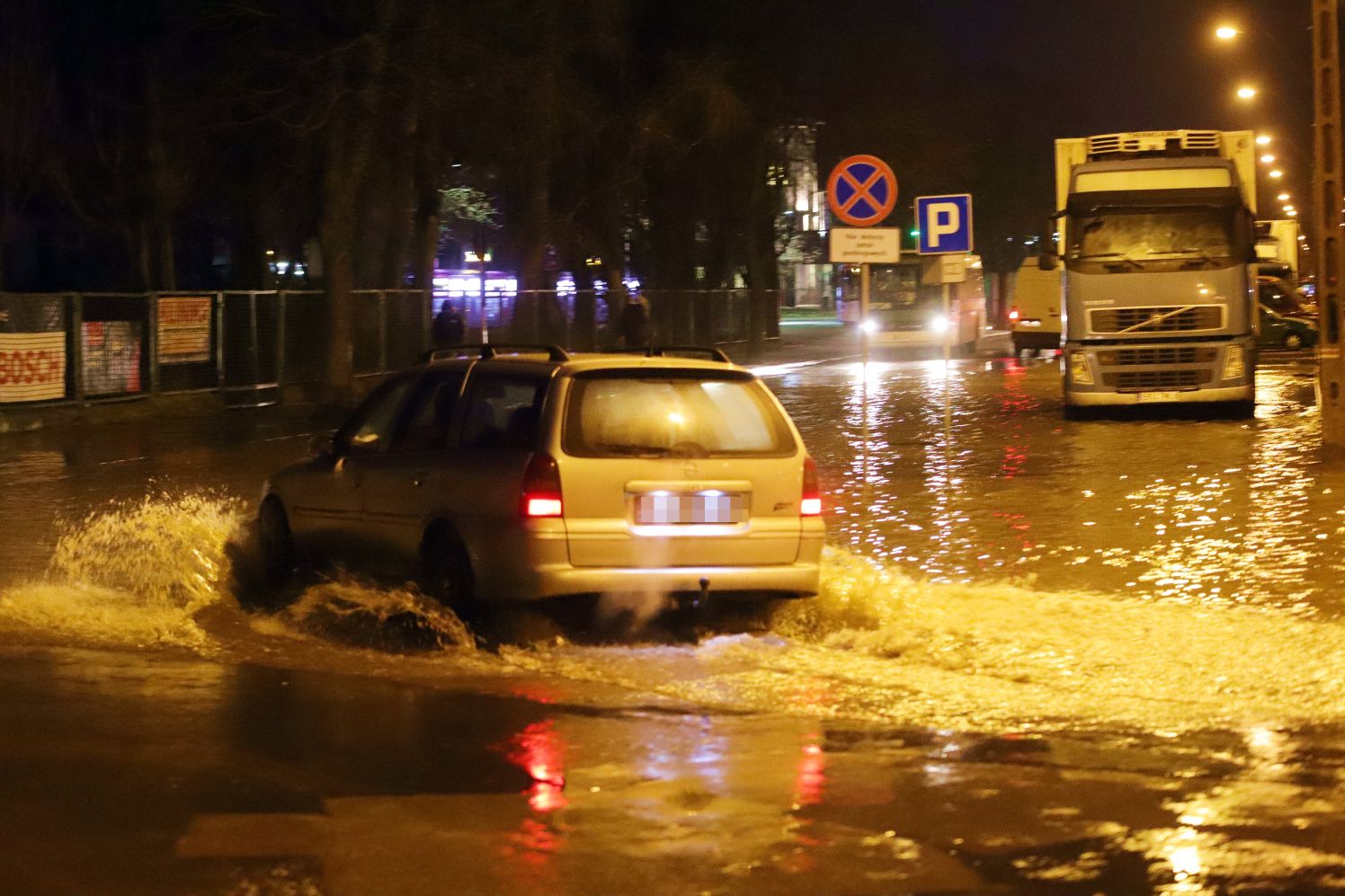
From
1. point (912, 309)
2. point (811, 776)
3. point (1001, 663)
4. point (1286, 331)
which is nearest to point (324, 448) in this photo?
point (1001, 663)

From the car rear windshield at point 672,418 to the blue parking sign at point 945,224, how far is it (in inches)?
363

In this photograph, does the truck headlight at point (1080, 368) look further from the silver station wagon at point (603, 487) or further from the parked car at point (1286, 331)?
the parked car at point (1286, 331)

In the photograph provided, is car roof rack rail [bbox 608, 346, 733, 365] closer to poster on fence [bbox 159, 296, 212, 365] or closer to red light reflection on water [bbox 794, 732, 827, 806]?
red light reflection on water [bbox 794, 732, 827, 806]

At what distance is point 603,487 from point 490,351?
143 centimetres

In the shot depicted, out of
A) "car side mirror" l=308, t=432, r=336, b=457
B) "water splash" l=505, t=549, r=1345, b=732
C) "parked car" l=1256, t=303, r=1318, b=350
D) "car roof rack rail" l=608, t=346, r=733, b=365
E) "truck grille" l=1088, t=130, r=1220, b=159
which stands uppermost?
"truck grille" l=1088, t=130, r=1220, b=159

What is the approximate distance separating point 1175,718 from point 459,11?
924 inches

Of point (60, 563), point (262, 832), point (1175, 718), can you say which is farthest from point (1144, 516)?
point (262, 832)

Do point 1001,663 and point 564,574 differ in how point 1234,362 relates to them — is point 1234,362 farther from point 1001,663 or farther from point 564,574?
point 564,574

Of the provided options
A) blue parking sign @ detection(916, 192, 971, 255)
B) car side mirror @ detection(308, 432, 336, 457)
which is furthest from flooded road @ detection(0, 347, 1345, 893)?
blue parking sign @ detection(916, 192, 971, 255)

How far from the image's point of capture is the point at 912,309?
5103 centimetres

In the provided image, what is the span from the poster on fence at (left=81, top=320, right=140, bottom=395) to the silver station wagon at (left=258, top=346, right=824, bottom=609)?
17.4 metres

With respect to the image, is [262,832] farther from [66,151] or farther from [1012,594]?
[66,151]

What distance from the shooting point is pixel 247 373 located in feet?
98.3

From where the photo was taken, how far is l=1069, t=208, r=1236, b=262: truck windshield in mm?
23031
